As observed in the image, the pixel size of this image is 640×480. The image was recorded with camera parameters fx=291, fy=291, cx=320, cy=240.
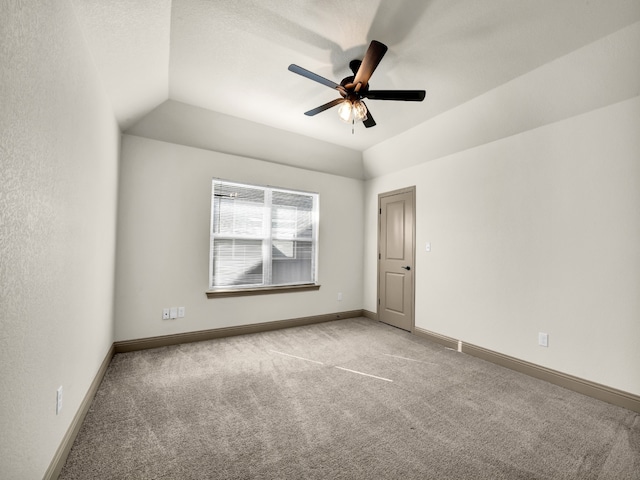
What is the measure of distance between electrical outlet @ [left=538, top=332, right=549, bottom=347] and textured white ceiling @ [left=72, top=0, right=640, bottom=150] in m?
2.42

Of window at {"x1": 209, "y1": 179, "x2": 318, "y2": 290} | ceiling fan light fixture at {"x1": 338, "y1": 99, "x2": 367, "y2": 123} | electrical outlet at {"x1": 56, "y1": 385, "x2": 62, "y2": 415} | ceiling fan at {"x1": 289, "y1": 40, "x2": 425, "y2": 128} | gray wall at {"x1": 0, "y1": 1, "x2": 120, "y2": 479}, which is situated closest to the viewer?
gray wall at {"x1": 0, "y1": 1, "x2": 120, "y2": 479}

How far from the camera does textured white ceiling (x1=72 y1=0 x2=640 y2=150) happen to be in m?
1.89

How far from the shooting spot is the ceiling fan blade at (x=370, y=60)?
6.22 ft

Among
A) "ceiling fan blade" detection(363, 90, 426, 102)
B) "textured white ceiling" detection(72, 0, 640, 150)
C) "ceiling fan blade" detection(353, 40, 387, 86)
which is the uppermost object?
"textured white ceiling" detection(72, 0, 640, 150)

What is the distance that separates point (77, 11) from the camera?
5.44 ft

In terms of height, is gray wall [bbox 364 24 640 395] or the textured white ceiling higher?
the textured white ceiling

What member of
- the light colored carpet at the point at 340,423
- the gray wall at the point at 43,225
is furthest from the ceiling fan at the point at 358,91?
the light colored carpet at the point at 340,423

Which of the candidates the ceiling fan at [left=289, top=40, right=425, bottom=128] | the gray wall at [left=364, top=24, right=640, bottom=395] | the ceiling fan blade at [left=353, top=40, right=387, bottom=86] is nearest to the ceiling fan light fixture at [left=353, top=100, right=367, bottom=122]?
the ceiling fan at [left=289, top=40, right=425, bottom=128]

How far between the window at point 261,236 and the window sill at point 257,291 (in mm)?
98

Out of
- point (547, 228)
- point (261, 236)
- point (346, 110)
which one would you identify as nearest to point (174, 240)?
point (261, 236)

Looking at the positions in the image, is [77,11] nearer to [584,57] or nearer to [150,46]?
[150,46]

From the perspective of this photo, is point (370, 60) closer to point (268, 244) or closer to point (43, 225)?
point (43, 225)

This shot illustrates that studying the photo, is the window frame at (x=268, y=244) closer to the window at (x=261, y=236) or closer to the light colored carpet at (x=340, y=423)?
the window at (x=261, y=236)

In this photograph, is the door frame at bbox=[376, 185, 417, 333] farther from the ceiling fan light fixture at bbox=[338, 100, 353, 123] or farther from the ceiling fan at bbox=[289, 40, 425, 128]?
the ceiling fan light fixture at bbox=[338, 100, 353, 123]
